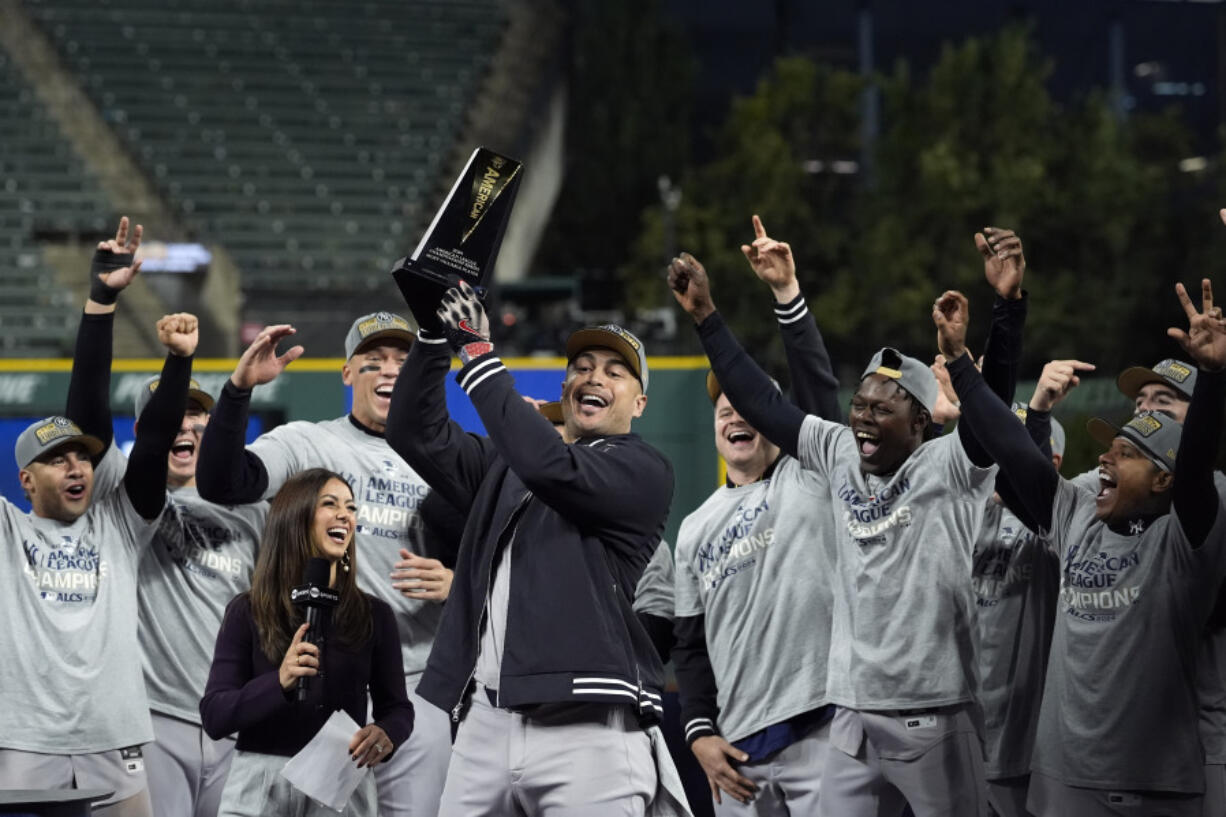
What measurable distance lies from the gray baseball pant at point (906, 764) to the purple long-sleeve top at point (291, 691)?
48.5 inches

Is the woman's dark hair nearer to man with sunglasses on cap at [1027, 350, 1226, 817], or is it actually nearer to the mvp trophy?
Result: the mvp trophy

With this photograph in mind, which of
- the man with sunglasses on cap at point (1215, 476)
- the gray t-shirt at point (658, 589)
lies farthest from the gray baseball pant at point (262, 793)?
the man with sunglasses on cap at point (1215, 476)

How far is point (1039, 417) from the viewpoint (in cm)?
504

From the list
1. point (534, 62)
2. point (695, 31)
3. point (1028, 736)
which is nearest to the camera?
point (1028, 736)

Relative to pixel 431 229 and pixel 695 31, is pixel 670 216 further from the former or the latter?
pixel 431 229

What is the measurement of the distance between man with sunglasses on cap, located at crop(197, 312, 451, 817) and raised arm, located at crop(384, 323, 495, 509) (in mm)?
831

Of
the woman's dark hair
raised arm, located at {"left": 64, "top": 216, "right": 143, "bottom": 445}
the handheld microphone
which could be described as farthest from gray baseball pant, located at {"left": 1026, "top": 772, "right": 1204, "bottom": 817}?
raised arm, located at {"left": 64, "top": 216, "right": 143, "bottom": 445}

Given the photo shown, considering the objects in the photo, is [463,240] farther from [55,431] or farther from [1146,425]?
[1146,425]

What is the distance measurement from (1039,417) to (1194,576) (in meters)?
0.73

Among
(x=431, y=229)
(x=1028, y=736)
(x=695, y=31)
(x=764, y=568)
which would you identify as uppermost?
(x=695, y=31)

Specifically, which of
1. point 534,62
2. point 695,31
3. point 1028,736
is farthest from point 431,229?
point 695,31

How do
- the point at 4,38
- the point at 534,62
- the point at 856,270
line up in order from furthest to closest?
the point at 856,270, the point at 534,62, the point at 4,38

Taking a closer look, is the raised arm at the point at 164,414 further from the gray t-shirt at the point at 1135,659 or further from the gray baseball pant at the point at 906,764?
the gray t-shirt at the point at 1135,659

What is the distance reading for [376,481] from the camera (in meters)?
5.36
